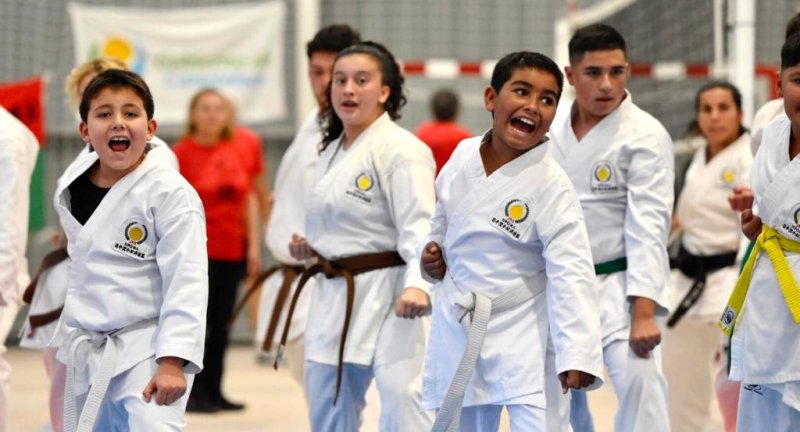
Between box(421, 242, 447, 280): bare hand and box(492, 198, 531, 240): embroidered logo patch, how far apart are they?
0.25 metres

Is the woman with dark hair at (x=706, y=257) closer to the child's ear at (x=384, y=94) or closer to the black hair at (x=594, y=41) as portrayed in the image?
the black hair at (x=594, y=41)

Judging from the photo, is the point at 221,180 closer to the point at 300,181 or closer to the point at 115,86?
the point at 300,181

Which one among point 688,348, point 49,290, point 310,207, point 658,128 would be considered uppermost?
point 658,128

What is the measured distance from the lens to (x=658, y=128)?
431cm

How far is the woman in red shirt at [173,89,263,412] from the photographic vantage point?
7.23 metres

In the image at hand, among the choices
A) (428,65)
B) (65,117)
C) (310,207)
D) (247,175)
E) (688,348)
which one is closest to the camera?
(310,207)

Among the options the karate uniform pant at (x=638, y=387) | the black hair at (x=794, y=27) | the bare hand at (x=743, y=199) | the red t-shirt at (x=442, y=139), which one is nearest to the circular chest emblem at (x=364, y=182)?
the karate uniform pant at (x=638, y=387)

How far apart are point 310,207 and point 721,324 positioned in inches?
60.2

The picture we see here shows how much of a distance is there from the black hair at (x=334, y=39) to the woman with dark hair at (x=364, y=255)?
2.38 ft

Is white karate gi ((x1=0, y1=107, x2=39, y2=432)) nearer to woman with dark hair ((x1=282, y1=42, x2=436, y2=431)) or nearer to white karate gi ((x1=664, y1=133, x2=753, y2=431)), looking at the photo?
woman with dark hair ((x1=282, y1=42, x2=436, y2=431))

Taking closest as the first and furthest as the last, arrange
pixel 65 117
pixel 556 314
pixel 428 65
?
pixel 556 314 → pixel 428 65 → pixel 65 117

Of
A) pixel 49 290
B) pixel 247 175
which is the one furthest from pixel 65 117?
pixel 49 290

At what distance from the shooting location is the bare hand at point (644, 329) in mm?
4094

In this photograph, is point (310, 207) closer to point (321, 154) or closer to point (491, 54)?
point (321, 154)
